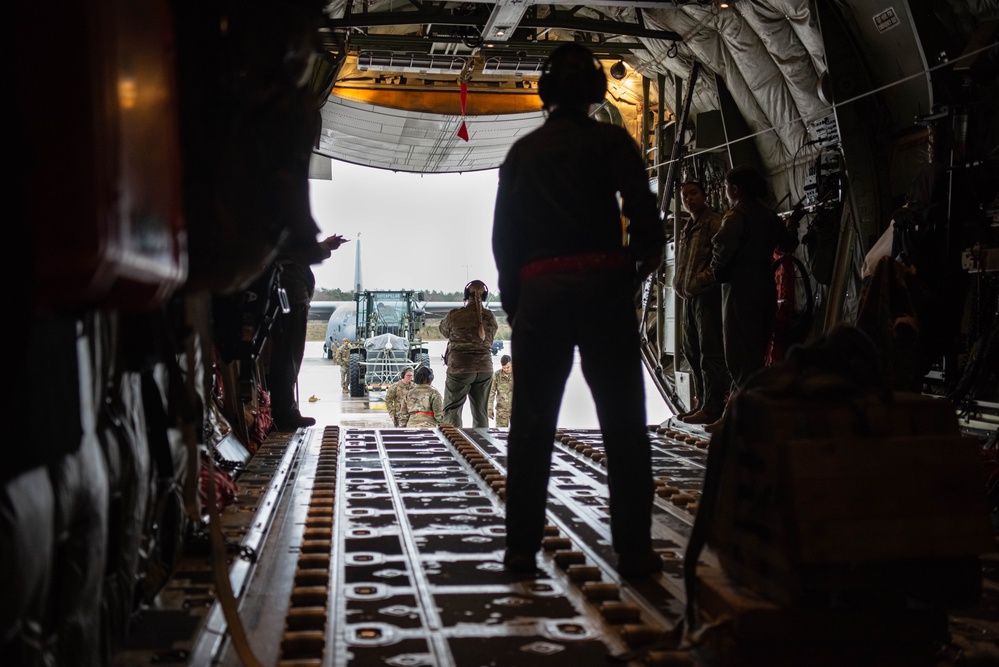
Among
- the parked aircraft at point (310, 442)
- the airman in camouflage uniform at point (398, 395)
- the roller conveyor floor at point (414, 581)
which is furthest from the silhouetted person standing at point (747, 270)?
the airman in camouflage uniform at point (398, 395)

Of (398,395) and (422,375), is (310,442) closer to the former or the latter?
(422,375)

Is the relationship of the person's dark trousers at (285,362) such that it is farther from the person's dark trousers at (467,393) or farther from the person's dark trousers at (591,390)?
the person's dark trousers at (591,390)

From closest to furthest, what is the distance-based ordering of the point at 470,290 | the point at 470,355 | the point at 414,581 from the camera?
the point at 414,581 < the point at 470,355 < the point at 470,290

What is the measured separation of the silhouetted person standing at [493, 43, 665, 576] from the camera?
356 cm

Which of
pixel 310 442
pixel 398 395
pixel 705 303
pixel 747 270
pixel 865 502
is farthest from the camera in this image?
pixel 398 395

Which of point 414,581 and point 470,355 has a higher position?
point 470,355

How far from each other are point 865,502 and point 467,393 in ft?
29.7

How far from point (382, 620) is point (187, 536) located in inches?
49.8

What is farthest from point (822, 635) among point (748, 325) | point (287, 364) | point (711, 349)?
point (287, 364)

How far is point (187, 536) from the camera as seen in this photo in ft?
12.9

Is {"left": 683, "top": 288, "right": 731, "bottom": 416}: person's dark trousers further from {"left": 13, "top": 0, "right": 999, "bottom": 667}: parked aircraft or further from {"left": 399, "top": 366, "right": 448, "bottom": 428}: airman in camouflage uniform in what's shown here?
{"left": 399, "top": 366, "right": 448, "bottom": 428}: airman in camouflage uniform

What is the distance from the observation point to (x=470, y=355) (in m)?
11.1

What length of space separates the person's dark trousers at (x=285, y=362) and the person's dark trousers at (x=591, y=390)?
15.6 feet

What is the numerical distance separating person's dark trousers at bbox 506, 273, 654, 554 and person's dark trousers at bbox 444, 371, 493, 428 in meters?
7.42
